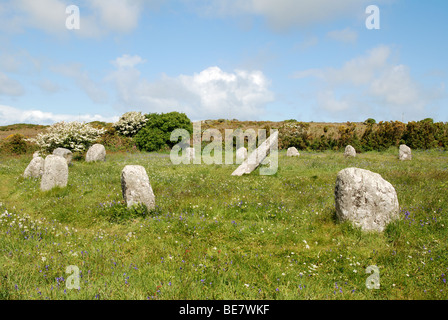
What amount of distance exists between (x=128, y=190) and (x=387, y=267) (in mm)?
7483

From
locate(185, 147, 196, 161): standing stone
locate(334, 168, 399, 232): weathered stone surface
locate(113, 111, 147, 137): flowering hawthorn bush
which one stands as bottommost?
locate(334, 168, 399, 232): weathered stone surface

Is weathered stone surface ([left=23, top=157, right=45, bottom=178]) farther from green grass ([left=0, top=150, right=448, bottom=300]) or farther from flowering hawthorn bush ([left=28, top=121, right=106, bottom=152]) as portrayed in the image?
flowering hawthorn bush ([left=28, top=121, right=106, bottom=152])

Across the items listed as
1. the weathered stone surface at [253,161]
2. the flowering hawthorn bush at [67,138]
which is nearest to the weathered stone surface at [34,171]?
the flowering hawthorn bush at [67,138]

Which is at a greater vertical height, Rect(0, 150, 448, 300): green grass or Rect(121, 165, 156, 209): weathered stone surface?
Rect(121, 165, 156, 209): weathered stone surface

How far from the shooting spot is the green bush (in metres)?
33.5

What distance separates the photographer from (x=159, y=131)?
33875 millimetres

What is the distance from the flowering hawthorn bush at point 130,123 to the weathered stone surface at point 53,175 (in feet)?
78.6

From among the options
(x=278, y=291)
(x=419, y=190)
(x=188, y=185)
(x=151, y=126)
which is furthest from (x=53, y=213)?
(x=151, y=126)

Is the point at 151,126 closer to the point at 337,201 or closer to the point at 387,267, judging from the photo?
the point at 337,201

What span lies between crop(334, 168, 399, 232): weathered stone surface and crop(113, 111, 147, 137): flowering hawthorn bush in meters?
32.5

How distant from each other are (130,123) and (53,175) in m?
25.0

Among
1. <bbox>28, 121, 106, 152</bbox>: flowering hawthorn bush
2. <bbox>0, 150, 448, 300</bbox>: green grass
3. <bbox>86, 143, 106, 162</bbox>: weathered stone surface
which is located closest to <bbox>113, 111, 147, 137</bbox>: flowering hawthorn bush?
<bbox>28, 121, 106, 152</bbox>: flowering hawthorn bush

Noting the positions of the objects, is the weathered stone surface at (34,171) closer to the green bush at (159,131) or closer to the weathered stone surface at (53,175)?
the weathered stone surface at (53,175)
